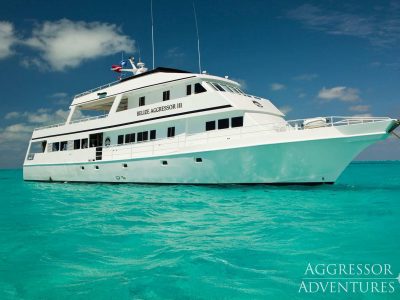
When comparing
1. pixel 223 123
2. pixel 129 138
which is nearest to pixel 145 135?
pixel 129 138

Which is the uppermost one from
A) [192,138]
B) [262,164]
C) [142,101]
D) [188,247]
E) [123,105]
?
[123,105]

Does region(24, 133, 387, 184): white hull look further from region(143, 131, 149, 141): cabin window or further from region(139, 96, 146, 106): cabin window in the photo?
region(139, 96, 146, 106): cabin window

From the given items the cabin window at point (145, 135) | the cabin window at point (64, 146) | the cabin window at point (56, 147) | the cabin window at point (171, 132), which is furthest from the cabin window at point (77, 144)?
the cabin window at point (171, 132)

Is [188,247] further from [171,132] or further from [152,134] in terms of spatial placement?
[152,134]

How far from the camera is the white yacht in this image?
12.2 metres

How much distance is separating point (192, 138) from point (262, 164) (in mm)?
4272

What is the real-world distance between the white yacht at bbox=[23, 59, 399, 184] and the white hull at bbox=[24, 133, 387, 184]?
4cm

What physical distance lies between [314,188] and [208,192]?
4339 millimetres

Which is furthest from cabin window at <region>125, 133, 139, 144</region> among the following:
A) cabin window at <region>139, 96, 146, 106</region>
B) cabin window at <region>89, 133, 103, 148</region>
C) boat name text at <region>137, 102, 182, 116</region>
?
cabin window at <region>89, 133, 103, 148</region>

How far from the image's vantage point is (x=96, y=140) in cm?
2059

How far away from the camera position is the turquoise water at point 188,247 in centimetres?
399

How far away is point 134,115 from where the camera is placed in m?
18.3

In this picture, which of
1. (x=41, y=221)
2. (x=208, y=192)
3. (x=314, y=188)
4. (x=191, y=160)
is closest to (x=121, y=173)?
(x=191, y=160)

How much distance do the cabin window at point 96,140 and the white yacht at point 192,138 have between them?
66mm
